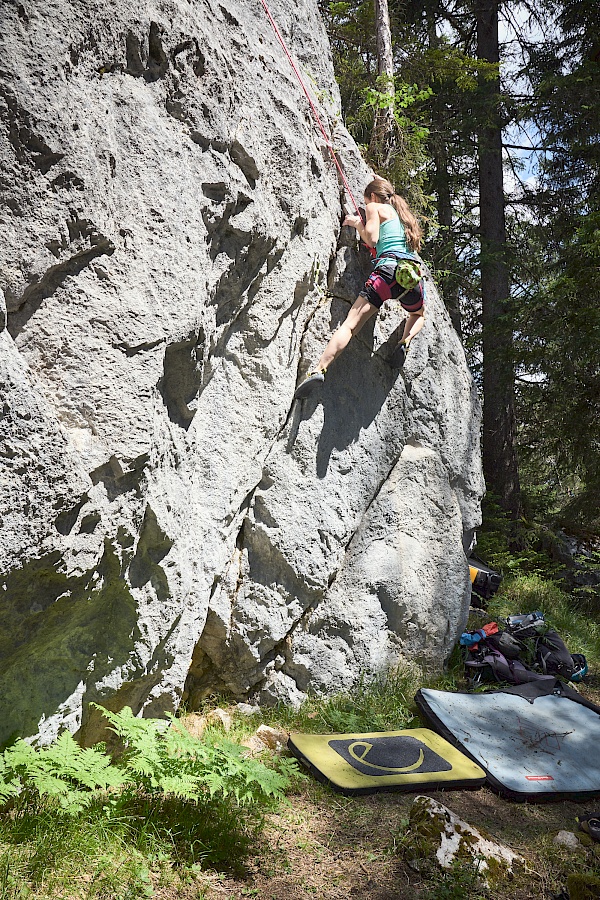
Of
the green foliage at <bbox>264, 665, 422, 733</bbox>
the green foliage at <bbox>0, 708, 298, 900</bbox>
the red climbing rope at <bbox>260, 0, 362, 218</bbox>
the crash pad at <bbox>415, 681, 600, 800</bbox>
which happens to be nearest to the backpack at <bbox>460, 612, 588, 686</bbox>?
the crash pad at <bbox>415, 681, 600, 800</bbox>

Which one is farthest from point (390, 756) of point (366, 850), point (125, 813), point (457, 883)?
point (125, 813)

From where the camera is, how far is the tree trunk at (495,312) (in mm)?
10469

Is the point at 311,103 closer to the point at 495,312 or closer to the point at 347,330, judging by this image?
the point at 347,330

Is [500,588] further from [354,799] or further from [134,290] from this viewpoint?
[134,290]

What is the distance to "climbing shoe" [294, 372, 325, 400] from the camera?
507 centimetres

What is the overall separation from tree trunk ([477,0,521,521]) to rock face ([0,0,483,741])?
4.65m

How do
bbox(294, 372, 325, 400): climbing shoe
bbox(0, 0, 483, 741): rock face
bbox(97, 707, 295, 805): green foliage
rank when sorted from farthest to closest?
bbox(294, 372, 325, 400): climbing shoe < bbox(97, 707, 295, 805): green foliage < bbox(0, 0, 483, 741): rock face

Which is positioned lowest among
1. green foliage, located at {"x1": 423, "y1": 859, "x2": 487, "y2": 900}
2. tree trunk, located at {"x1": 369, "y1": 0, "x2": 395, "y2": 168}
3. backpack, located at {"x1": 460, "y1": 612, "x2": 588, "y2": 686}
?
green foliage, located at {"x1": 423, "y1": 859, "x2": 487, "y2": 900}

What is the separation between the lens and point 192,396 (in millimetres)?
3916

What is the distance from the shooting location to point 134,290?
3.40 meters

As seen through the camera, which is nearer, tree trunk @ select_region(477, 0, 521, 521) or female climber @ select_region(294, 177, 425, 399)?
female climber @ select_region(294, 177, 425, 399)

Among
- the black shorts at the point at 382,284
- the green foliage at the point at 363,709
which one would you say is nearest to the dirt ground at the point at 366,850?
the green foliage at the point at 363,709

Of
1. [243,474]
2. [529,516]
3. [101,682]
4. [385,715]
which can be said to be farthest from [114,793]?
[529,516]

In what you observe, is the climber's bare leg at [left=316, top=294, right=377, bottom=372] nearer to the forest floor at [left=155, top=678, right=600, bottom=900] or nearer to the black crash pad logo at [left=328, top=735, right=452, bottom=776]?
the black crash pad logo at [left=328, top=735, right=452, bottom=776]
